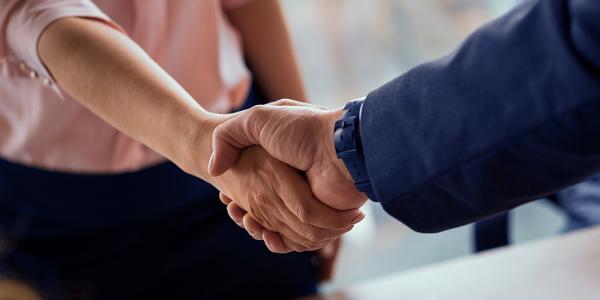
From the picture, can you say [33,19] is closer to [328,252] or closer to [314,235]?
[314,235]

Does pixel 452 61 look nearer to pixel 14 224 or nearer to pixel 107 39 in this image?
pixel 107 39

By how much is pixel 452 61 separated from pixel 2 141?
0.67m

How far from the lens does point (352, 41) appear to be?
1.57m

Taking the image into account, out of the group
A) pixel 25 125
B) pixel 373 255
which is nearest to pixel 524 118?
pixel 25 125

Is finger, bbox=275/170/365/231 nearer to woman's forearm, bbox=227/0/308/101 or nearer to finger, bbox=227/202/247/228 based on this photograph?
finger, bbox=227/202/247/228

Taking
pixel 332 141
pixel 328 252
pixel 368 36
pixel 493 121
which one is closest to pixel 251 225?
pixel 332 141

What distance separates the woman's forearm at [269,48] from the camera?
3.22ft

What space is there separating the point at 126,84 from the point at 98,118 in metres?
0.19

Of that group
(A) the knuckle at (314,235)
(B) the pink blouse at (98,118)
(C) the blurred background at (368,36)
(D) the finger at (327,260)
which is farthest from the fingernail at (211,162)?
(C) the blurred background at (368,36)

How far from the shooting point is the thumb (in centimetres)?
66

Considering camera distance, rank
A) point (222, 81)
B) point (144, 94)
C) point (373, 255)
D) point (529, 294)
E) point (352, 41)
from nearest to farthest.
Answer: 1. point (144, 94)
2. point (529, 294)
3. point (222, 81)
4. point (352, 41)
5. point (373, 255)

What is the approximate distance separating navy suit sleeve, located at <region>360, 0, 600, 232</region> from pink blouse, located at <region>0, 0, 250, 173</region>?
38 centimetres

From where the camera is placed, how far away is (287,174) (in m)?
0.66

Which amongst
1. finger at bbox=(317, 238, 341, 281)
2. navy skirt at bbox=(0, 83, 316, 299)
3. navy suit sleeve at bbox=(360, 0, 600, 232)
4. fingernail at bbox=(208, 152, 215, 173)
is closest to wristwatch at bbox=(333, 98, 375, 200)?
navy suit sleeve at bbox=(360, 0, 600, 232)
